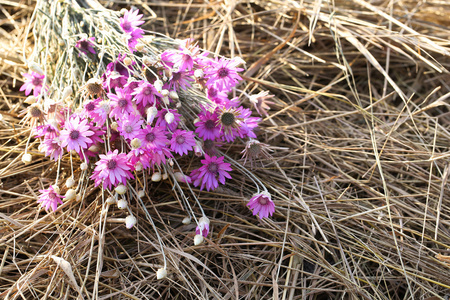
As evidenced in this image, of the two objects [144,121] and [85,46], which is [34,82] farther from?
[144,121]

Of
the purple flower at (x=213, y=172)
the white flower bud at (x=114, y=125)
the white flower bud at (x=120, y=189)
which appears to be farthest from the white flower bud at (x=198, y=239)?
the white flower bud at (x=114, y=125)

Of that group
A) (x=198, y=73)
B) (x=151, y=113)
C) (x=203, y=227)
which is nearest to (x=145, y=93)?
(x=151, y=113)

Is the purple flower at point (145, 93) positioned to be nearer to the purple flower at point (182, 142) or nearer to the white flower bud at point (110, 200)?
the purple flower at point (182, 142)

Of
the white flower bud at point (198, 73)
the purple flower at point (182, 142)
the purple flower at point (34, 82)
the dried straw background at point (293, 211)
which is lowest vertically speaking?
the dried straw background at point (293, 211)

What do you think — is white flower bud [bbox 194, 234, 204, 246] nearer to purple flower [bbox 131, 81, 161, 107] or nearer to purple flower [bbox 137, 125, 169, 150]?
purple flower [bbox 137, 125, 169, 150]

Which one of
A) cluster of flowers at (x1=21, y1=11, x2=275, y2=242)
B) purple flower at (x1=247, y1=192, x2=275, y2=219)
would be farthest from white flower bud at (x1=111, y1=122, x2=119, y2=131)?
purple flower at (x1=247, y1=192, x2=275, y2=219)

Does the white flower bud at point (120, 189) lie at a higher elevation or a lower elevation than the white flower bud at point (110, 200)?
higher
